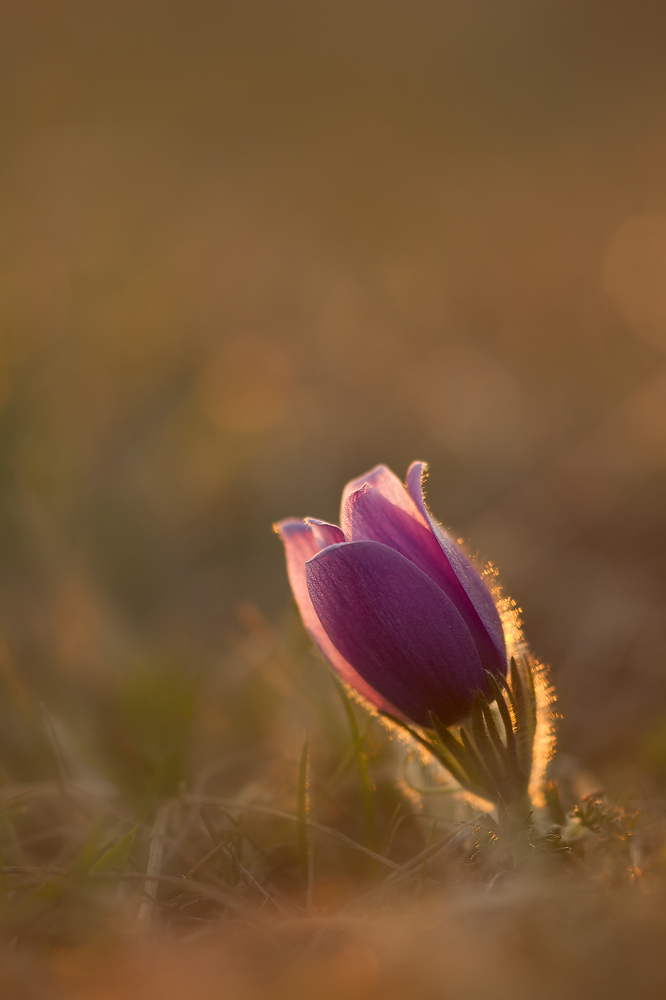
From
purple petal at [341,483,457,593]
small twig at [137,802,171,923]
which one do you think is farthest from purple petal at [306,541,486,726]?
small twig at [137,802,171,923]

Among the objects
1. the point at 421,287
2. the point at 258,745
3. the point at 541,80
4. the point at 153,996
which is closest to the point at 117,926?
the point at 153,996

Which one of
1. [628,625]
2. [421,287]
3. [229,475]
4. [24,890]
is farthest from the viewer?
[421,287]

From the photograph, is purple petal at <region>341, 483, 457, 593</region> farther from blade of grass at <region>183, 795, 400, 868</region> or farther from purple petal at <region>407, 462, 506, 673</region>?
blade of grass at <region>183, 795, 400, 868</region>

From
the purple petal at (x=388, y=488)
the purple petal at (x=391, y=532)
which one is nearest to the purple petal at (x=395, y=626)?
the purple petal at (x=391, y=532)

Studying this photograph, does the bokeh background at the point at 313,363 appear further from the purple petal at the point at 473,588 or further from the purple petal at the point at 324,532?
the purple petal at the point at 324,532

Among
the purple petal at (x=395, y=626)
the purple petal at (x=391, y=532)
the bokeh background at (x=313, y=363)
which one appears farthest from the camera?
the bokeh background at (x=313, y=363)

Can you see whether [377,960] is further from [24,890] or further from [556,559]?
[556,559]

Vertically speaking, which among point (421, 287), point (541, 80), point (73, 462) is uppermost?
point (541, 80)

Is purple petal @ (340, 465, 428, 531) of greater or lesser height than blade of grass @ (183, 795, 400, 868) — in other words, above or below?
above
